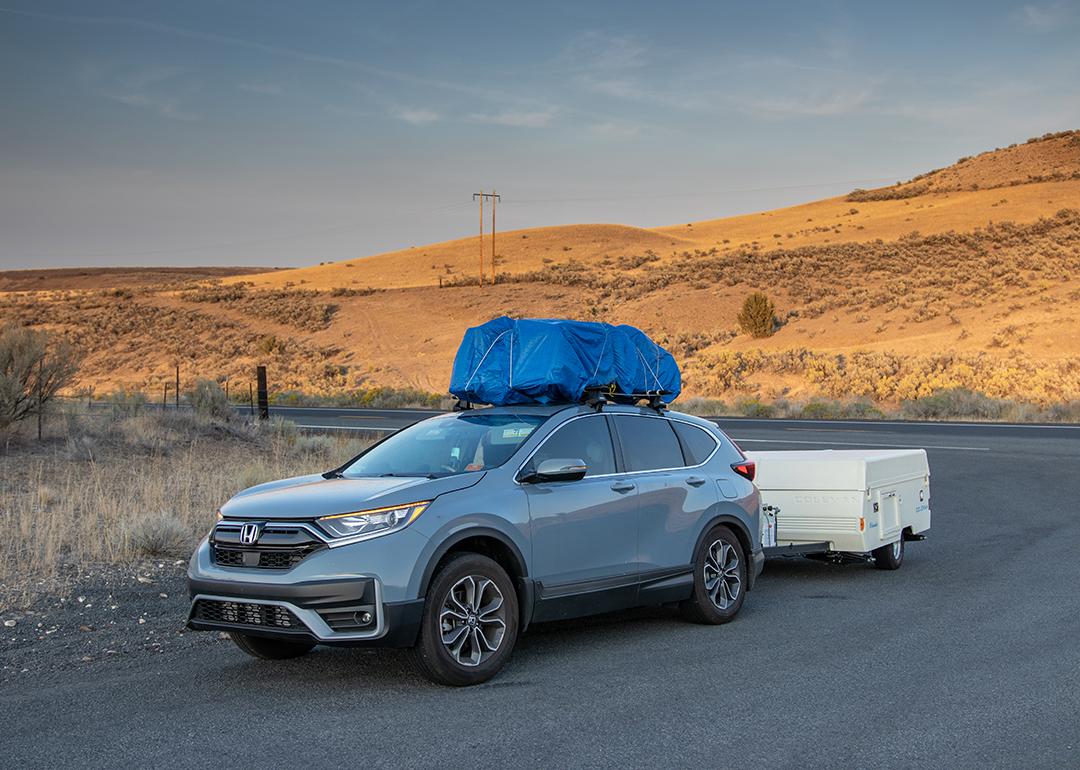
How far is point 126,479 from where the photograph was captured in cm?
1572

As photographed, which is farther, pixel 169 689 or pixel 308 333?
pixel 308 333

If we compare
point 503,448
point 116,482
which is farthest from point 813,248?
point 503,448

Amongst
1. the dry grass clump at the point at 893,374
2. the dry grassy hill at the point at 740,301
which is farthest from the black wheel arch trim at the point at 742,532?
the dry grassy hill at the point at 740,301

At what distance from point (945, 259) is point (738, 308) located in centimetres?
1378

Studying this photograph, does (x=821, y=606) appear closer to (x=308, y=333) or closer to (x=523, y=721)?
(x=523, y=721)

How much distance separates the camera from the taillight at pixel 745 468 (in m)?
9.19

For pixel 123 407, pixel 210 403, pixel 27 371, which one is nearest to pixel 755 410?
pixel 210 403

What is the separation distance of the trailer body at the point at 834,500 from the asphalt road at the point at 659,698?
0.55m

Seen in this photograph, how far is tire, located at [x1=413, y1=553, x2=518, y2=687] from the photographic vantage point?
6.54m

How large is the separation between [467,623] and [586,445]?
176 centimetres

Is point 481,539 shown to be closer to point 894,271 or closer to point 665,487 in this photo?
point 665,487

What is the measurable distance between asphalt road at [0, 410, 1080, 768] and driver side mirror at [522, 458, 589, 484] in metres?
1.15

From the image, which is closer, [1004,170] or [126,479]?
[126,479]

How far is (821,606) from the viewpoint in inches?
361
